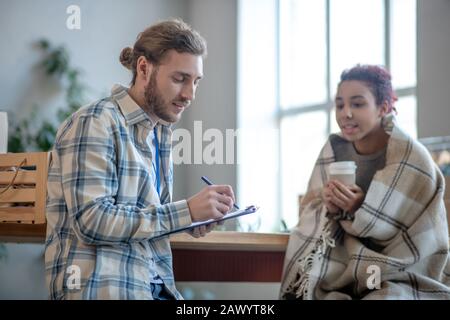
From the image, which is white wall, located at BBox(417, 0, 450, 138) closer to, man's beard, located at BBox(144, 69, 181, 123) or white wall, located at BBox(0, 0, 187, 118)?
white wall, located at BBox(0, 0, 187, 118)

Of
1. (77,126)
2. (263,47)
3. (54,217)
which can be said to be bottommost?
(54,217)

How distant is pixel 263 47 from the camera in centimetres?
146

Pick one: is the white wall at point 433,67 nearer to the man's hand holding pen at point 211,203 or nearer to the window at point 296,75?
the window at point 296,75

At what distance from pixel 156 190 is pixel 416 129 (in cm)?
68

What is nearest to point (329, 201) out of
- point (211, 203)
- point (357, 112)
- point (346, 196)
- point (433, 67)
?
point (346, 196)

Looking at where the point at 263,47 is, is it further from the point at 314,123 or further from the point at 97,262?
the point at 97,262

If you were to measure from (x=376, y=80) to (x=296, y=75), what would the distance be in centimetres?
16

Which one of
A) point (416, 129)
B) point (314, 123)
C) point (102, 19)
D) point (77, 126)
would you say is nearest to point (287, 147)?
point (314, 123)

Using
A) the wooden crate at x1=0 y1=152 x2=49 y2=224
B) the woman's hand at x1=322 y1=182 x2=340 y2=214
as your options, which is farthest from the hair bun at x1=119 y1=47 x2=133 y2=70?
the woman's hand at x1=322 y1=182 x2=340 y2=214

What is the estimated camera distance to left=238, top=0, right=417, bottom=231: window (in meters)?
1.42

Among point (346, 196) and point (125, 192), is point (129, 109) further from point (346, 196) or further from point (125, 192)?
point (346, 196)

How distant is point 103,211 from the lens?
39.2 inches

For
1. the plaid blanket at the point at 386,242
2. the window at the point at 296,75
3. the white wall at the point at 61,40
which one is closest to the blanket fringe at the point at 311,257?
the plaid blanket at the point at 386,242

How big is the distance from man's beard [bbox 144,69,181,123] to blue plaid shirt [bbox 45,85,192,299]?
3cm
